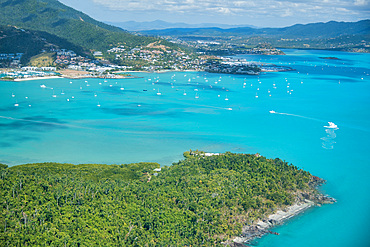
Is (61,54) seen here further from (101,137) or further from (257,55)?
(257,55)

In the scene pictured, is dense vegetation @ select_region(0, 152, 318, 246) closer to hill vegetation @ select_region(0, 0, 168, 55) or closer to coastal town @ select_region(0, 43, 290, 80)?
coastal town @ select_region(0, 43, 290, 80)

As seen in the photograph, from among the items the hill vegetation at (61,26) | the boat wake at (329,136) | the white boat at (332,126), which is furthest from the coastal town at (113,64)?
the boat wake at (329,136)

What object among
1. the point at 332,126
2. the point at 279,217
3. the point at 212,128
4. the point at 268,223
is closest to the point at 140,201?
the point at 268,223

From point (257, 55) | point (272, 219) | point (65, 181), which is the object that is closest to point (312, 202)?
point (272, 219)

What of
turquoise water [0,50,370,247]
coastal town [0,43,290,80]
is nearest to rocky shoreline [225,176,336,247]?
turquoise water [0,50,370,247]

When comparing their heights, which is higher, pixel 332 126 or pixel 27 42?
pixel 27 42


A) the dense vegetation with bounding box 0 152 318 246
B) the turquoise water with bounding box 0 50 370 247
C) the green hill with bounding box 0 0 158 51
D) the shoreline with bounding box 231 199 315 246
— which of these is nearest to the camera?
the dense vegetation with bounding box 0 152 318 246

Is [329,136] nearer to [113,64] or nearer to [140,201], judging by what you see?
[140,201]
